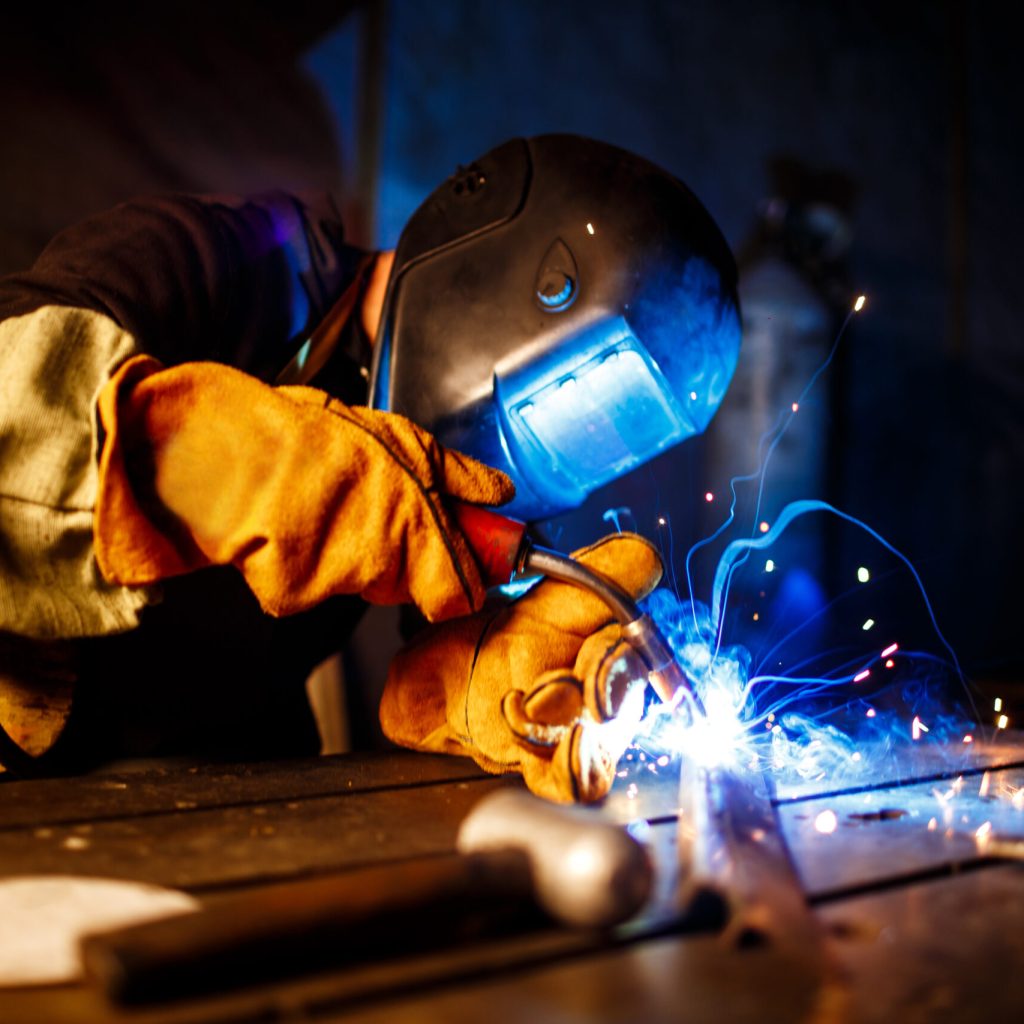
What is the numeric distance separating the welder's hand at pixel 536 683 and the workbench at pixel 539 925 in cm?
6

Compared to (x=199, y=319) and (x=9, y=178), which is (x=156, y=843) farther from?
(x=9, y=178)

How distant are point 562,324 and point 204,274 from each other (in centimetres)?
57

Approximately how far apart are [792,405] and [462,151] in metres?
1.52

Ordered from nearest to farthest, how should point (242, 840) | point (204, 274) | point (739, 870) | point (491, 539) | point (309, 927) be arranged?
1. point (309, 927)
2. point (739, 870)
3. point (242, 840)
4. point (491, 539)
5. point (204, 274)

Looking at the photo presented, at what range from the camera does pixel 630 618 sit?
1180 millimetres

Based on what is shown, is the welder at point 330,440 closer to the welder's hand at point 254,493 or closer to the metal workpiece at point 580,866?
the welder's hand at point 254,493

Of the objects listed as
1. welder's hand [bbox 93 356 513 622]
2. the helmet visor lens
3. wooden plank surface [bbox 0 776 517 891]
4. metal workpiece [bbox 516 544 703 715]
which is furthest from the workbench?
the helmet visor lens

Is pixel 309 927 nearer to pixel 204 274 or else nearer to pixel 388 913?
pixel 388 913

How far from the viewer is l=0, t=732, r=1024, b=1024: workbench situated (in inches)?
23.9

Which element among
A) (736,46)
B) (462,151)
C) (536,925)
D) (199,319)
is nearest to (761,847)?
(536,925)

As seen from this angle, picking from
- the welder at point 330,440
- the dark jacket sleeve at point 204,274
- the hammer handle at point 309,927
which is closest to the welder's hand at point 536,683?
the welder at point 330,440

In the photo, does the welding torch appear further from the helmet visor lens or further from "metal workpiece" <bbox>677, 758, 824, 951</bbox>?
the helmet visor lens

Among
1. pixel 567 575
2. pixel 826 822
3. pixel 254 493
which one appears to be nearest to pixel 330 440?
pixel 254 493

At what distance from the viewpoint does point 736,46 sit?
3.81 metres
